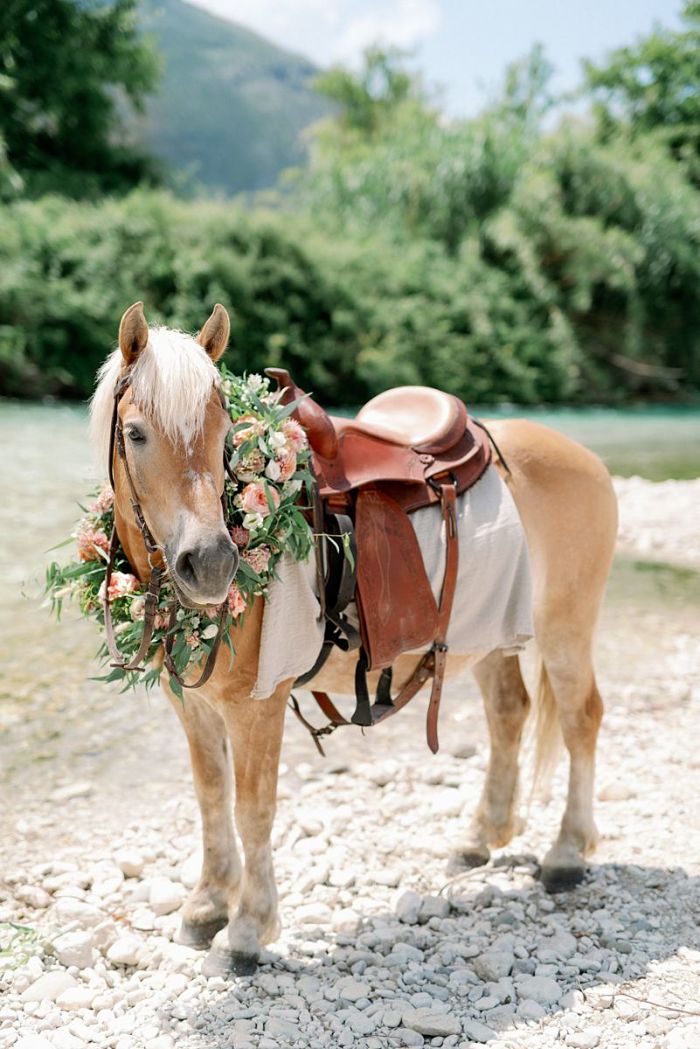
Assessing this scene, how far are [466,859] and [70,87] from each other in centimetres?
2941

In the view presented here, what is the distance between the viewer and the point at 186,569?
220 cm

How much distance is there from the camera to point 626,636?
670cm

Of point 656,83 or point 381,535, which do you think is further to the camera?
point 656,83

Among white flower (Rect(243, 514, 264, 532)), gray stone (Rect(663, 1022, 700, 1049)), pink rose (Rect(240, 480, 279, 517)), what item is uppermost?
pink rose (Rect(240, 480, 279, 517))

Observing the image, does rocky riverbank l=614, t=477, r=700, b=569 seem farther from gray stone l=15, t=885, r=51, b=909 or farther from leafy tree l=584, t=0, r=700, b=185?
leafy tree l=584, t=0, r=700, b=185

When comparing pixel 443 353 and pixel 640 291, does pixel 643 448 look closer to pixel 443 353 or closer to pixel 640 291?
pixel 443 353

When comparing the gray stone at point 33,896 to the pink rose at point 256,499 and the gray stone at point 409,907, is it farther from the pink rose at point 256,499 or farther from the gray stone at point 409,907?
the pink rose at point 256,499

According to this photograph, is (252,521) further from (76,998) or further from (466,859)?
(466,859)

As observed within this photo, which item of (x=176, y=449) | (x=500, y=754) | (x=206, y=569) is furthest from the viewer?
(x=500, y=754)

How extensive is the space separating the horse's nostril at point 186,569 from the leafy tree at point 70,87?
24.6 meters

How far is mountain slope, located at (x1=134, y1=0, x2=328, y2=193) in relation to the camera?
87312 mm

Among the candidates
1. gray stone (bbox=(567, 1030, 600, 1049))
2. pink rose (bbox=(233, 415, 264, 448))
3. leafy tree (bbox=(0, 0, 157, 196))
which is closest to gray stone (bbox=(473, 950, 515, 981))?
gray stone (bbox=(567, 1030, 600, 1049))

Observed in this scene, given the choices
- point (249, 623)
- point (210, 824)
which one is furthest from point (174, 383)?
point (210, 824)

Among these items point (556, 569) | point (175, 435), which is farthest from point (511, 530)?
point (175, 435)
